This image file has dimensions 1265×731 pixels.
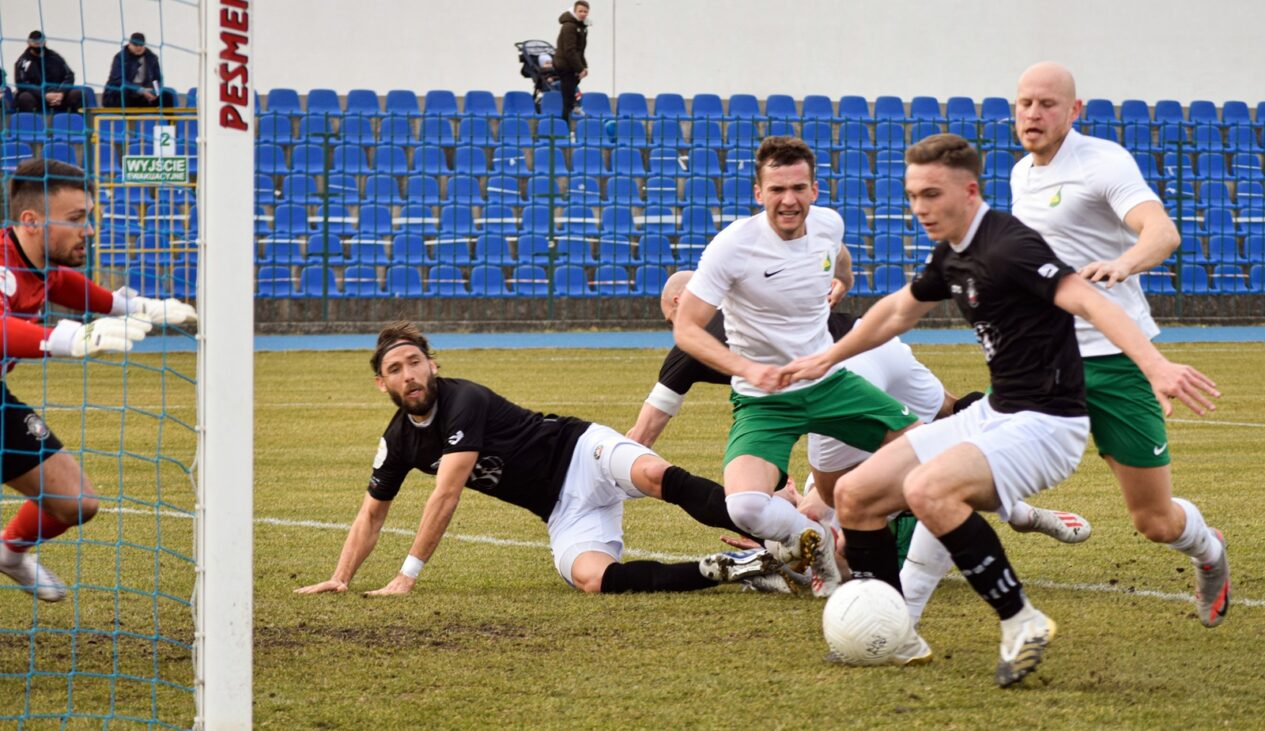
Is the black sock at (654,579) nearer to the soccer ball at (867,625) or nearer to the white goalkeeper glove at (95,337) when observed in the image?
the soccer ball at (867,625)

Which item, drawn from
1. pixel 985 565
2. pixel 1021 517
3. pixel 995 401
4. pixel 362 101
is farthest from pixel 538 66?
pixel 985 565

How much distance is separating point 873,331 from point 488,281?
1692 centimetres

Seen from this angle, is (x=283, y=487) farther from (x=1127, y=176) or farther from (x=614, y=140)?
(x=614, y=140)

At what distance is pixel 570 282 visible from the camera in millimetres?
22141

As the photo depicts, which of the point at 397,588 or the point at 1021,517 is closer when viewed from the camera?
the point at 397,588

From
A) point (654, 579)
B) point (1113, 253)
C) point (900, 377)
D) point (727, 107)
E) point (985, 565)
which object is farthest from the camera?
point (727, 107)

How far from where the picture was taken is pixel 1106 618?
5.63 m

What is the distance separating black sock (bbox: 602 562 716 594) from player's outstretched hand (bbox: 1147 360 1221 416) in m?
2.53

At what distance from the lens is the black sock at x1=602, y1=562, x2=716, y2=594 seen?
249 inches

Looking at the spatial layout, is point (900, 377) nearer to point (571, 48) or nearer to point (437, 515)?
point (437, 515)

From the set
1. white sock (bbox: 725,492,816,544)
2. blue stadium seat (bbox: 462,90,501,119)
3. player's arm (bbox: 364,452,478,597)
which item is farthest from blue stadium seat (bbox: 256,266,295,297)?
white sock (bbox: 725,492,816,544)

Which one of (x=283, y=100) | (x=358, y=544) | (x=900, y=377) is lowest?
(x=358, y=544)

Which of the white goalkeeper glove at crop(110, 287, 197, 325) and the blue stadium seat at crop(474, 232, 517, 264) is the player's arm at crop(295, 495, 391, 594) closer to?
the white goalkeeper glove at crop(110, 287, 197, 325)

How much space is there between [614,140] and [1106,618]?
18.2 metres
